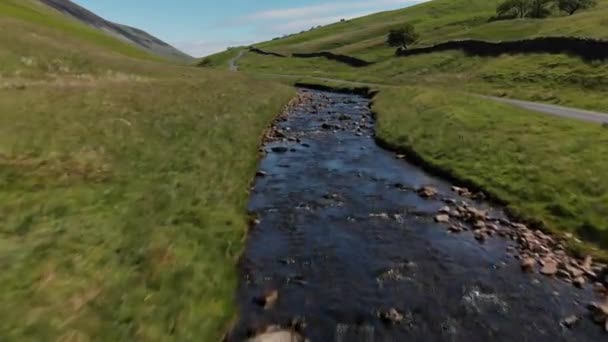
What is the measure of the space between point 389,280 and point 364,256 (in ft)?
6.97

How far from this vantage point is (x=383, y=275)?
17859 mm

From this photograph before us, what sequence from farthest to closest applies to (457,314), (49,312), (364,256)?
(364,256), (457,314), (49,312)

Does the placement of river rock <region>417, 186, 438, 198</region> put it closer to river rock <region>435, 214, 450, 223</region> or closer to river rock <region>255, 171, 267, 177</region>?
river rock <region>435, 214, 450, 223</region>

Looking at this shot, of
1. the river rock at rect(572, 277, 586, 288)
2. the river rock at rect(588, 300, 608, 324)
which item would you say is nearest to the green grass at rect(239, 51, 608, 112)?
the river rock at rect(572, 277, 586, 288)

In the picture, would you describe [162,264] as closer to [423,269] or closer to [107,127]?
[423,269]

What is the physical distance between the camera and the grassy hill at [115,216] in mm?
12422

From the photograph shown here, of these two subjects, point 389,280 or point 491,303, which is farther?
point 389,280

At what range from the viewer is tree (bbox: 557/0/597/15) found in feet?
357

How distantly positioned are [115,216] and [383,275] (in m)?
11.2

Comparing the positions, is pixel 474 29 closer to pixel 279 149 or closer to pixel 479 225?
pixel 279 149

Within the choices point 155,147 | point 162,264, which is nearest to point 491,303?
point 162,264

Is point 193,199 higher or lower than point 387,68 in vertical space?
higher

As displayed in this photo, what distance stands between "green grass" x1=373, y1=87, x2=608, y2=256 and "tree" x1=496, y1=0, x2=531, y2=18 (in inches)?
3571

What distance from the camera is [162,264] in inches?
620
